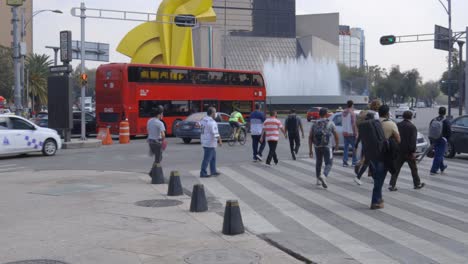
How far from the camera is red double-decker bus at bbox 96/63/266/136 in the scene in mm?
30438

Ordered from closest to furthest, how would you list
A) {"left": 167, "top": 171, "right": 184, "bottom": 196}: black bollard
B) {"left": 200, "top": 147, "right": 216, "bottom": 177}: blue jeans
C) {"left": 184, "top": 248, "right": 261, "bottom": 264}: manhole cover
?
{"left": 184, "top": 248, "right": 261, "bottom": 264}: manhole cover < {"left": 167, "top": 171, "right": 184, "bottom": 196}: black bollard < {"left": 200, "top": 147, "right": 216, "bottom": 177}: blue jeans

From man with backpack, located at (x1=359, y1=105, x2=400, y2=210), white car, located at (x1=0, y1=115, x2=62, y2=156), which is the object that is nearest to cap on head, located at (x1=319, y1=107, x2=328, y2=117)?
man with backpack, located at (x1=359, y1=105, x2=400, y2=210)

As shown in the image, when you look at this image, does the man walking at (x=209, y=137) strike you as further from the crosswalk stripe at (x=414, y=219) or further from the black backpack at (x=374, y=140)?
the black backpack at (x=374, y=140)

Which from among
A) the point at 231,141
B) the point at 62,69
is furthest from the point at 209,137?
the point at 62,69

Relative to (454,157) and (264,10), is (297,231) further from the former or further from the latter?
(264,10)

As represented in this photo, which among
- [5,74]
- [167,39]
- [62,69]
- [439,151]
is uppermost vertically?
[167,39]

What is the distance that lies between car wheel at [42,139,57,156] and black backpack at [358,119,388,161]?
14241 mm

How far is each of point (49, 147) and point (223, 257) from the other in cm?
1597

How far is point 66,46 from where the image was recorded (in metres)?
25.9

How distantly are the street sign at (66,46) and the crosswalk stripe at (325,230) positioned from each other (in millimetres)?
15806

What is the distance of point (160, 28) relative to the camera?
56.7 metres

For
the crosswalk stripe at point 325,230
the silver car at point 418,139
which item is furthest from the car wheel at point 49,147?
the crosswalk stripe at point 325,230

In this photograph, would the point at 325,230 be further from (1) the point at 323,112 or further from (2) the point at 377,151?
(1) the point at 323,112

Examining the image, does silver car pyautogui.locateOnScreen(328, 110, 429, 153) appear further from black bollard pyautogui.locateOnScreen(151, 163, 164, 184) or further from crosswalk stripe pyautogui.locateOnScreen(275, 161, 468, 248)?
black bollard pyautogui.locateOnScreen(151, 163, 164, 184)
